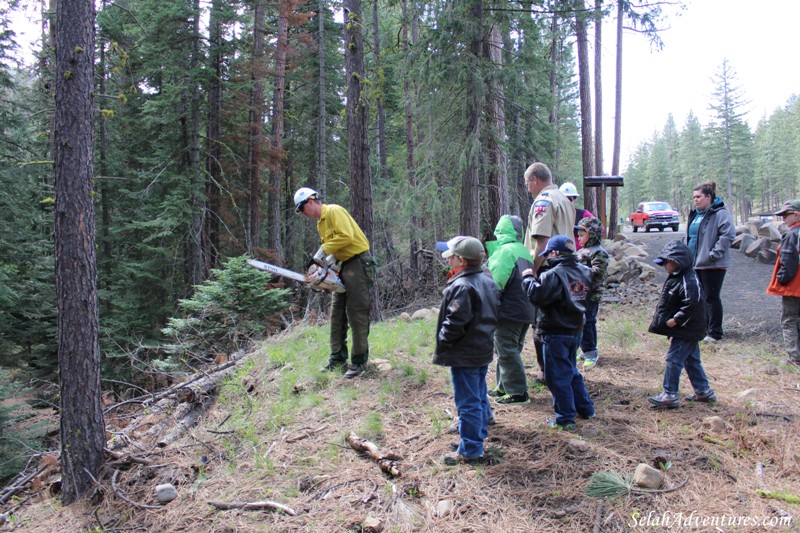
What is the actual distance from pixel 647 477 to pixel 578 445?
66 centimetres

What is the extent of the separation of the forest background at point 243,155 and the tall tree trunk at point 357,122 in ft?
0.12

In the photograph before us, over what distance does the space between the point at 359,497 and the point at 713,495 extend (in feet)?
7.94

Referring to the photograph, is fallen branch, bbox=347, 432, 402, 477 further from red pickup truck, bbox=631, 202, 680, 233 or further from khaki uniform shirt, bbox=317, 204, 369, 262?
red pickup truck, bbox=631, 202, 680, 233

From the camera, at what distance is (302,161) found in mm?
20359

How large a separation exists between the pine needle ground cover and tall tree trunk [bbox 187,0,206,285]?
9487mm

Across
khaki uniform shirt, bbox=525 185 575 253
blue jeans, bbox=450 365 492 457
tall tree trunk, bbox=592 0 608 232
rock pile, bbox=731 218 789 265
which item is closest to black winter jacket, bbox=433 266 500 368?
blue jeans, bbox=450 365 492 457

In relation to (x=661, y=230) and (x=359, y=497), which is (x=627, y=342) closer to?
(x=359, y=497)

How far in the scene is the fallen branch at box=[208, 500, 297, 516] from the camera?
11.8 ft

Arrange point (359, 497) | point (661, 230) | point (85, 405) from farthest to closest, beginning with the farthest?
point (661, 230) → point (85, 405) → point (359, 497)

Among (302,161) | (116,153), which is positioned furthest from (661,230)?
(116,153)

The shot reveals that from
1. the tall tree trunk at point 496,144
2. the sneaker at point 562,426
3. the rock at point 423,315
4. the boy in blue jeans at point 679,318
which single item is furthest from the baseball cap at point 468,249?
the tall tree trunk at point 496,144

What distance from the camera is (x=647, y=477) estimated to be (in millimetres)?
3334

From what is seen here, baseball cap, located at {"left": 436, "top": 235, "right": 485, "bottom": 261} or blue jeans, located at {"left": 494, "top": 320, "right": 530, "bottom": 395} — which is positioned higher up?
baseball cap, located at {"left": 436, "top": 235, "right": 485, "bottom": 261}

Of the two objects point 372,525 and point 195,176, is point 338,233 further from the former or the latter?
point 195,176
